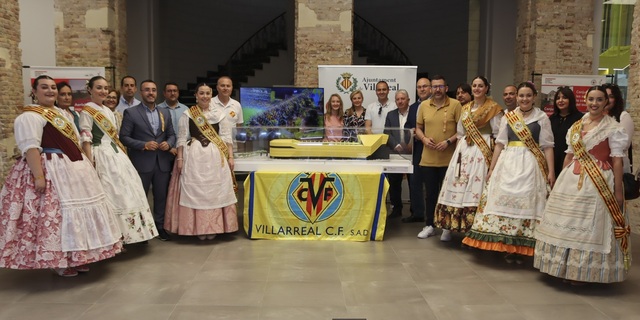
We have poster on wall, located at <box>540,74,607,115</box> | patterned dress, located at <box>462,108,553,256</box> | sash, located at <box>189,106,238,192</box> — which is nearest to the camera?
patterned dress, located at <box>462,108,553,256</box>

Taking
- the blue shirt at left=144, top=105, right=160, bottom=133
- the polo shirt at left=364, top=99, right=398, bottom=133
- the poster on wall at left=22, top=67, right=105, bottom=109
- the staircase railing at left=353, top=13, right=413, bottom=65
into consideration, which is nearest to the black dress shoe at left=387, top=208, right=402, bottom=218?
the polo shirt at left=364, top=99, right=398, bottom=133

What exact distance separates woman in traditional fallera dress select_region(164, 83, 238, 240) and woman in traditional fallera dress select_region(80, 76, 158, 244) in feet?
1.66

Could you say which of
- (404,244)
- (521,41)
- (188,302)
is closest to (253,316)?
(188,302)

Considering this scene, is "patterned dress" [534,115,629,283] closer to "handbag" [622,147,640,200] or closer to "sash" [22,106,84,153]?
"handbag" [622,147,640,200]

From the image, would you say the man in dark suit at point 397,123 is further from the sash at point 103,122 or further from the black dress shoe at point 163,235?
the sash at point 103,122

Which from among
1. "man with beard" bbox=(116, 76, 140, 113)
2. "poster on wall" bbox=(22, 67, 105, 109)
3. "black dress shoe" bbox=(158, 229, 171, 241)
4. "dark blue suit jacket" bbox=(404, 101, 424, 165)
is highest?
"poster on wall" bbox=(22, 67, 105, 109)

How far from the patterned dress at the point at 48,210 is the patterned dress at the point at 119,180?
513 millimetres

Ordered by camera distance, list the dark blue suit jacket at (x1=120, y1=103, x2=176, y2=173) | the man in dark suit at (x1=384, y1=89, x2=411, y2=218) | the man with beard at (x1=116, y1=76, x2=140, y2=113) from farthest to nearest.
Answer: the man in dark suit at (x1=384, y1=89, x2=411, y2=218), the man with beard at (x1=116, y1=76, x2=140, y2=113), the dark blue suit jacket at (x1=120, y1=103, x2=176, y2=173)

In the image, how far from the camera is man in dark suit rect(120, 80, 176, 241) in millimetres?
4910

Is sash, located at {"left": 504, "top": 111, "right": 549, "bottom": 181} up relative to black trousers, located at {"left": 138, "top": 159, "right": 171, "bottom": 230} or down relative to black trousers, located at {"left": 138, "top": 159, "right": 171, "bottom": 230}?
up

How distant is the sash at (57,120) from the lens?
12.5 ft

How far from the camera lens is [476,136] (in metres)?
4.70

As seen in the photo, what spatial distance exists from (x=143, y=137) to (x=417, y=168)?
2944mm

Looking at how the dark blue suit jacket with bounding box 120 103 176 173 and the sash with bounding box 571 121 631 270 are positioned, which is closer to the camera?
the sash with bounding box 571 121 631 270
